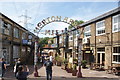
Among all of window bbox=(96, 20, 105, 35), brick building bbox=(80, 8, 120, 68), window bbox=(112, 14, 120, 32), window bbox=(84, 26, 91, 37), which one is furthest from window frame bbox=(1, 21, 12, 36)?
window bbox=(112, 14, 120, 32)

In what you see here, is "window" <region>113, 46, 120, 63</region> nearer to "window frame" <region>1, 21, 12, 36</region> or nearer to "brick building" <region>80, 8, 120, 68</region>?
"brick building" <region>80, 8, 120, 68</region>

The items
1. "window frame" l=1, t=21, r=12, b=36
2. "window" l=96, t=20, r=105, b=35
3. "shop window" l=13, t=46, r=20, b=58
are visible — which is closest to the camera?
"window" l=96, t=20, r=105, b=35

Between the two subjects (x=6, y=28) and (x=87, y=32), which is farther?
(x=87, y=32)

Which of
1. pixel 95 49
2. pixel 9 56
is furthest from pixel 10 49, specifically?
pixel 95 49

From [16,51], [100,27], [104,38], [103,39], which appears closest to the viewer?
[104,38]

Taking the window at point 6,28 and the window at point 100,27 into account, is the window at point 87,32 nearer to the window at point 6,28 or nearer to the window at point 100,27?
the window at point 100,27

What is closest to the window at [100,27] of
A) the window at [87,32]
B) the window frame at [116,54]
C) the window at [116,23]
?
the window at [116,23]

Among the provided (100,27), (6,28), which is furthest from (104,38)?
(6,28)

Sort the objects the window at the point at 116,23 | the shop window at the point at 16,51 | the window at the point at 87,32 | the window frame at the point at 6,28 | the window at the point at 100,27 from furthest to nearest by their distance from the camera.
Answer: the shop window at the point at 16,51 → the window at the point at 87,32 → the window frame at the point at 6,28 → the window at the point at 100,27 → the window at the point at 116,23

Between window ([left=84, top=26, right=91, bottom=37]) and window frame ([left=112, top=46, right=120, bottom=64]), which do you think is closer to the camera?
window frame ([left=112, top=46, right=120, bottom=64])

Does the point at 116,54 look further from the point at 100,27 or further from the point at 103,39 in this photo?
the point at 100,27

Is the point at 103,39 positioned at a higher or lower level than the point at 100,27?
lower

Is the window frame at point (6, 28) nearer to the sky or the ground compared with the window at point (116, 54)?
nearer to the sky

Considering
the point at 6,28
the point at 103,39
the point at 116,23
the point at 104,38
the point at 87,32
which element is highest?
the point at 116,23
